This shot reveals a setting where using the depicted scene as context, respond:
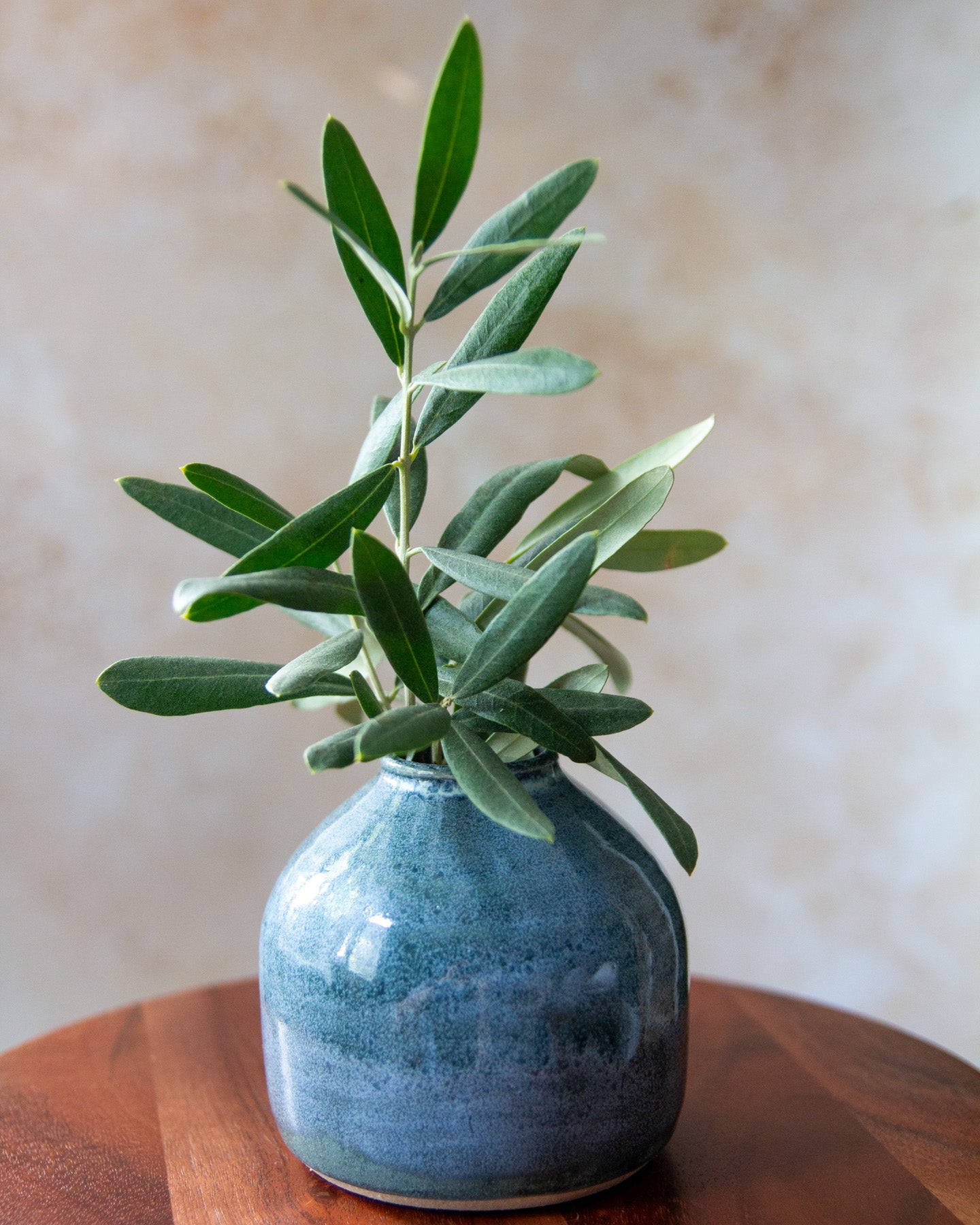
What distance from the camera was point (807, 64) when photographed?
1.64 metres

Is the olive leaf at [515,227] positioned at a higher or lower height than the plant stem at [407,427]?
higher

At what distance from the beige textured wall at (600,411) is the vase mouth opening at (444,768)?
0.95 meters

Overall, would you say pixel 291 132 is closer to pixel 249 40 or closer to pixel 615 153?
pixel 249 40

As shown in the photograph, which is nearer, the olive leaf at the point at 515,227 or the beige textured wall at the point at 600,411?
the olive leaf at the point at 515,227

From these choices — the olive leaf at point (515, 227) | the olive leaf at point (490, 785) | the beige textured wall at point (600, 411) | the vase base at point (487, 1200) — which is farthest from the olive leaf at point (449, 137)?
the beige textured wall at point (600, 411)

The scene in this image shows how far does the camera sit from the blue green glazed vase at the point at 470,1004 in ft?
2.06

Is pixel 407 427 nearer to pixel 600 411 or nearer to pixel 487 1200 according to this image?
pixel 487 1200

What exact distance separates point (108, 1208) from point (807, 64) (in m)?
1.65

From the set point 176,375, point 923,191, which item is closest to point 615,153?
point 923,191

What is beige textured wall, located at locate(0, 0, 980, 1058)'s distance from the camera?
155 cm

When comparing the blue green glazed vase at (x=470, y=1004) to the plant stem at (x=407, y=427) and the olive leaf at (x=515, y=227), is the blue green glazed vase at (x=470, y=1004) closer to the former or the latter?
the plant stem at (x=407, y=427)

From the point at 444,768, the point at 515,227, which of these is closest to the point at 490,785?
the point at 444,768

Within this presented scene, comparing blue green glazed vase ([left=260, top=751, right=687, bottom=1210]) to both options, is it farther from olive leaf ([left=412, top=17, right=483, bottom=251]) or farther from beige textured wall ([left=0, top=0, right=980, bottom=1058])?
beige textured wall ([left=0, top=0, right=980, bottom=1058])

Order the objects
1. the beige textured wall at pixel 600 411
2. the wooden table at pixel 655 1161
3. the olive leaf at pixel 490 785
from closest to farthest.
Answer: the olive leaf at pixel 490 785 < the wooden table at pixel 655 1161 < the beige textured wall at pixel 600 411
